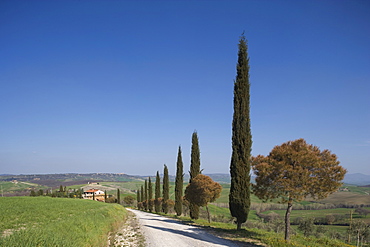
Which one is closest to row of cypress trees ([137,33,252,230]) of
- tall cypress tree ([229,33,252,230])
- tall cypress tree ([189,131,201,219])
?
tall cypress tree ([229,33,252,230])

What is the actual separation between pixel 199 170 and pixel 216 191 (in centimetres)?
784

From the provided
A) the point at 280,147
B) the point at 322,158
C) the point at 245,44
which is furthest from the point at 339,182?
the point at 245,44

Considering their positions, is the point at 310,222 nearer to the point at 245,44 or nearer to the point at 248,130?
the point at 248,130

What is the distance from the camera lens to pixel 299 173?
1239cm

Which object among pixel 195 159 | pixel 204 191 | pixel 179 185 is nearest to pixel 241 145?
pixel 204 191

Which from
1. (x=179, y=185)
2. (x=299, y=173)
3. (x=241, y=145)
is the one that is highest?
(x=241, y=145)

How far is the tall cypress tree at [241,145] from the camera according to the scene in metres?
16.9

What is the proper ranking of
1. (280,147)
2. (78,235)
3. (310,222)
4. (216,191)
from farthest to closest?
(310,222) < (216,191) < (280,147) < (78,235)

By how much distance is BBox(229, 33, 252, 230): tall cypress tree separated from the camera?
1691 cm

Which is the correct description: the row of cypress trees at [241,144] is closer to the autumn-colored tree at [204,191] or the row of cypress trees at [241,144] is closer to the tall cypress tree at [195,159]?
the autumn-colored tree at [204,191]

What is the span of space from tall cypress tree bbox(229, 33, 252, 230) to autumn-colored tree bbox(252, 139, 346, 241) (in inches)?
146

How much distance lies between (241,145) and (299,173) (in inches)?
212

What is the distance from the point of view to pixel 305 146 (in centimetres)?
1291

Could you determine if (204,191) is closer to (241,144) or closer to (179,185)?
(241,144)
